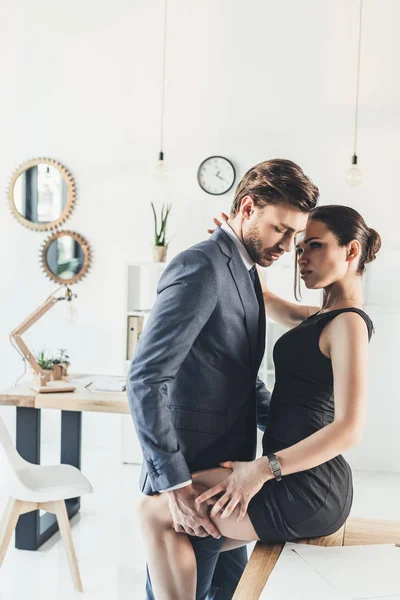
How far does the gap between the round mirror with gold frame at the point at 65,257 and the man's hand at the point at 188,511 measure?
401 centimetres

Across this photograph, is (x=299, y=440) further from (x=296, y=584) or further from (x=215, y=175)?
(x=215, y=175)

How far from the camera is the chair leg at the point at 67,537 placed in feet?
9.16

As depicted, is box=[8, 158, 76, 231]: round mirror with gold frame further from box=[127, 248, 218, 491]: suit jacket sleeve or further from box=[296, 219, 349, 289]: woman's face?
box=[127, 248, 218, 491]: suit jacket sleeve

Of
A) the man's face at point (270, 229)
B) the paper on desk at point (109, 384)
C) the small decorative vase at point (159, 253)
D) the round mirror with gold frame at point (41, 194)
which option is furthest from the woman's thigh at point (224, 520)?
the round mirror with gold frame at point (41, 194)

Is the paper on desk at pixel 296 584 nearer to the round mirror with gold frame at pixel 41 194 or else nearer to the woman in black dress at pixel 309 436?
the woman in black dress at pixel 309 436

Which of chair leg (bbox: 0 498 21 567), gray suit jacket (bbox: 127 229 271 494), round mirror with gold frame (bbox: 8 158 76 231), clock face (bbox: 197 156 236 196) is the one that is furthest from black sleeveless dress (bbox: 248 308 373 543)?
round mirror with gold frame (bbox: 8 158 76 231)

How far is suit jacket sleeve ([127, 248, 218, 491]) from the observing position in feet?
5.01

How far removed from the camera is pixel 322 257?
5.86ft

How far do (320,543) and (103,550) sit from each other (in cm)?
185

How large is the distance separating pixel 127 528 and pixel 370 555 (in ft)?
7.15

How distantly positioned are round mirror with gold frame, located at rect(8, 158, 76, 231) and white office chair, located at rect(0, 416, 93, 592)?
2.94 metres

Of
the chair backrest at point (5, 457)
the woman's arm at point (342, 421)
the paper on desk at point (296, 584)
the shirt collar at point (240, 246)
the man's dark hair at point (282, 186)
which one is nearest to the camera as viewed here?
the paper on desk at point (296, 584)

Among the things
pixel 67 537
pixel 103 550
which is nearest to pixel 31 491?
pixel 67 537

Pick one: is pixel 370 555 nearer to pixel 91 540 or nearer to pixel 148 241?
pixel 91 540
